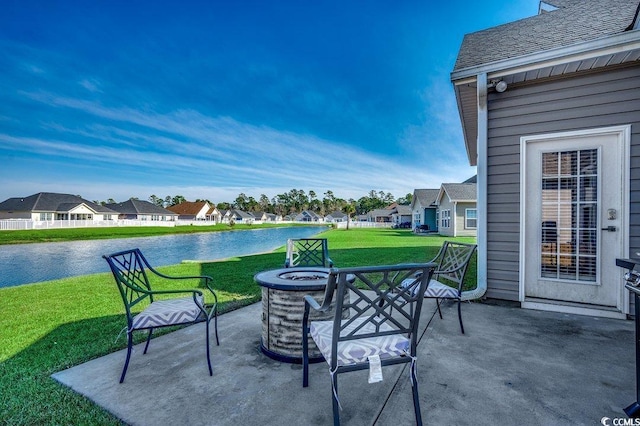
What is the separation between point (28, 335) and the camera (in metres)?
2.85

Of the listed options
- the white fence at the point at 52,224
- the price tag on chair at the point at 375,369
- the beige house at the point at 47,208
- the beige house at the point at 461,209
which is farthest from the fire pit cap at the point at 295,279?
the beige house at the point at 47,208

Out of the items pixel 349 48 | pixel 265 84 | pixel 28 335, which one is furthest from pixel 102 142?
pixel 28 335

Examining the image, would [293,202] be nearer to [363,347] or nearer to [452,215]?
[452,215]

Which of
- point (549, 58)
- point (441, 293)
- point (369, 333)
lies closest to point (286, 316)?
point (369, 333)

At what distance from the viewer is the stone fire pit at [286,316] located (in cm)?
212

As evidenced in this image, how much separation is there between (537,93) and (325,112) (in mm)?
16029

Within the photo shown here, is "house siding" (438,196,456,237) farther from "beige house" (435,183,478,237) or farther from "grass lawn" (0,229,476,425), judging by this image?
"grass lawn" (0,229,476,425)

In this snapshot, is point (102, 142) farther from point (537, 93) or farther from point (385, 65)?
point (537, 93)

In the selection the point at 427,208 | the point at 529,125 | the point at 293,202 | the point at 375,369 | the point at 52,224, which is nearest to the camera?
the point at 375,369

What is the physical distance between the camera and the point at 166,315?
2.03 metres

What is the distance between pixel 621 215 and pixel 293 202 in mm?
74896

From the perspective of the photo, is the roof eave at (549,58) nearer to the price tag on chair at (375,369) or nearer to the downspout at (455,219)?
the price tag on chair at (375,369)

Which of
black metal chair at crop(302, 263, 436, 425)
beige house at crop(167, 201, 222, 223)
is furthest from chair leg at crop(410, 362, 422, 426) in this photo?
beige house at crop(167, 201, 222, 223)

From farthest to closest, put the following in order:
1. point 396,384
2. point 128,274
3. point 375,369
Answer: point 128,274, point 396,384, point 375,369
